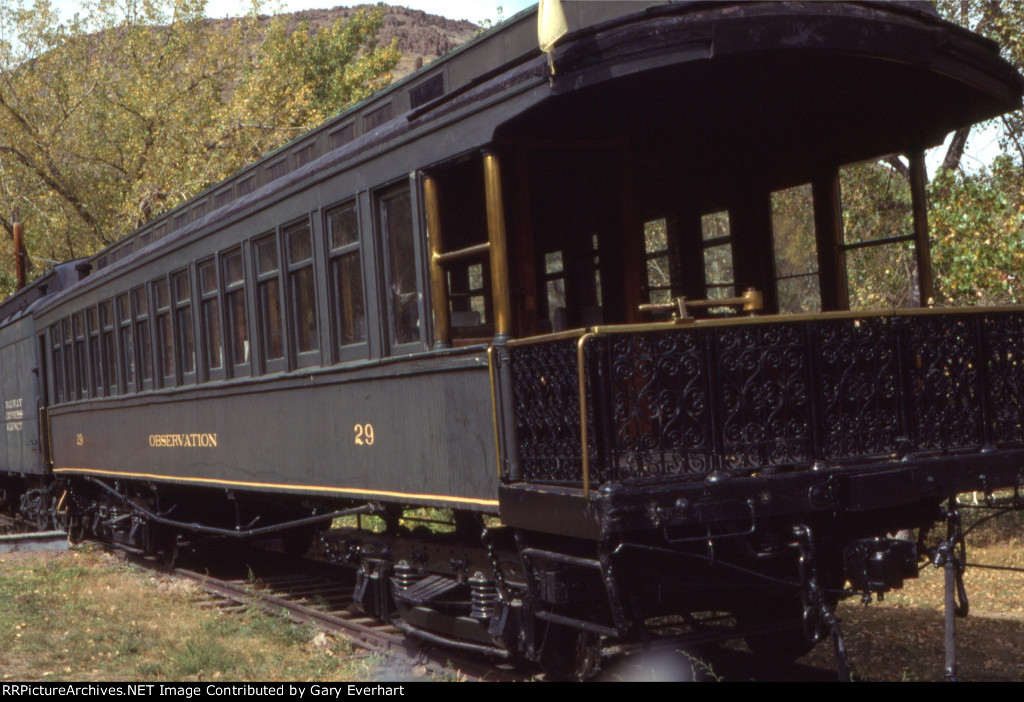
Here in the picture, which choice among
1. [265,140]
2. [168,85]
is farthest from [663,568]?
[168,85]

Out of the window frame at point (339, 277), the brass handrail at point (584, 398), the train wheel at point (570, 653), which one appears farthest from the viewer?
the window frame at point (339, 277)

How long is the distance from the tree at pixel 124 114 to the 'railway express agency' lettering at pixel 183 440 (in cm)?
1479

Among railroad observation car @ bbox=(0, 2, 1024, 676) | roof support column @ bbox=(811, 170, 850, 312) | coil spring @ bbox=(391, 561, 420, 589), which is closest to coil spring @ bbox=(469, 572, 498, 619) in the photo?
railroad observation car @ bbox=(0, 2, 1024, 676)

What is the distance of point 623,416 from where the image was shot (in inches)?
216

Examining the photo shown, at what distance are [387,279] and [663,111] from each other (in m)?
2.00

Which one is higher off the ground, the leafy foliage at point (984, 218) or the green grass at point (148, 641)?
the leafy foliage at point (984, 218)

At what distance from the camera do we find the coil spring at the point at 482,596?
691cm

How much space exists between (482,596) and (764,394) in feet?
7.32

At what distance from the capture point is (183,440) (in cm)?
1125

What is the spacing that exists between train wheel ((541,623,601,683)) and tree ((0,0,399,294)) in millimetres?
21144

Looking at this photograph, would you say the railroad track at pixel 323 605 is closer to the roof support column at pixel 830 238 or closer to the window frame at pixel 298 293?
the window frame at pixel 298 293

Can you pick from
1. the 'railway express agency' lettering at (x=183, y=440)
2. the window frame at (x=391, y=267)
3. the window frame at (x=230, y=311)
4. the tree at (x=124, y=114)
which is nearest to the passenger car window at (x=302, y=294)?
the window frame at (x=230, y=311)

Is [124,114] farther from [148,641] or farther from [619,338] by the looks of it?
[619,338]
